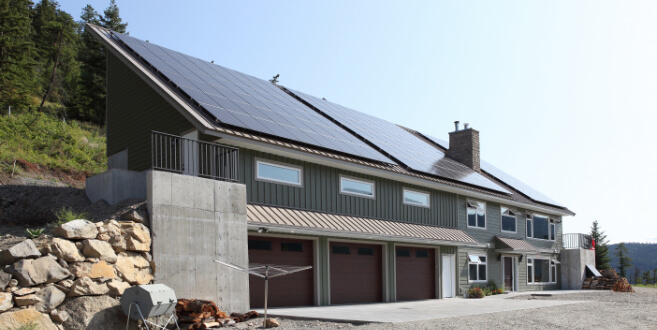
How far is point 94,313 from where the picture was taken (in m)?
9.66

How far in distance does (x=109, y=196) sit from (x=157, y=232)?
2.18 m

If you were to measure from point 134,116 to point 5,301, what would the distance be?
8.53 metres

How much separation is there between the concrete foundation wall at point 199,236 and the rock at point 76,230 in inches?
46.3

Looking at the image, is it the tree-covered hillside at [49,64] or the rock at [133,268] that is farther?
the tree-covered hillside at [49,64]

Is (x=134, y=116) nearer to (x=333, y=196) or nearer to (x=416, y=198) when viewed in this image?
(x=333, y=196)

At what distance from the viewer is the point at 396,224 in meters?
18.9

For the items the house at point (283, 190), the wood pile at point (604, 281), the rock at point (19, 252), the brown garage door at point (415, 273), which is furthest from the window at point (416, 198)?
the wood pile at point (604, 281)

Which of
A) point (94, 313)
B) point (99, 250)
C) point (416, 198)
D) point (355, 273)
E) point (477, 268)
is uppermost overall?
point (416, 198)

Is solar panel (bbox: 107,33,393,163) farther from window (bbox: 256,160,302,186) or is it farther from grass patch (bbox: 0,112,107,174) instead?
grass patch (bbox: 0,112,107,174)

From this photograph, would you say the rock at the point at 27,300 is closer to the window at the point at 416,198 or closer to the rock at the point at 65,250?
the rock at the point at 65,250

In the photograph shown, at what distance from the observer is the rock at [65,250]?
31.4 ft

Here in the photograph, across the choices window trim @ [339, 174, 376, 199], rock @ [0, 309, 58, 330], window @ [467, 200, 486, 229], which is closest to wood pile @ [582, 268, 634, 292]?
window @ [467, 200, 486, 229]

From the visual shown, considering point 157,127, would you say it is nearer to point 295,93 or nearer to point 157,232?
point 157,232

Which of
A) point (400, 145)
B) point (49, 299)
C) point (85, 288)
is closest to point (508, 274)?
point (400, 145)
